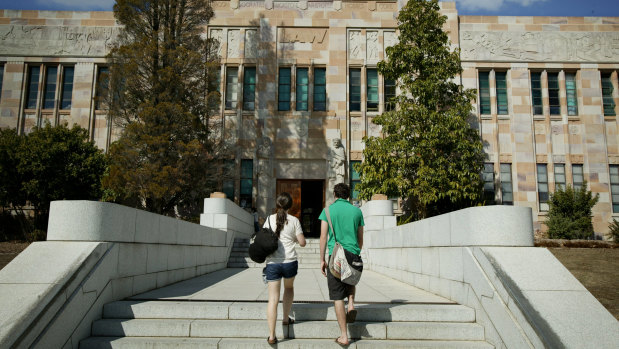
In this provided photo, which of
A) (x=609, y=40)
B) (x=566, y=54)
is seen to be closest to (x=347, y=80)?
(x=566, y=54)

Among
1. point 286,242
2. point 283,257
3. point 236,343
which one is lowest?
point 236,343

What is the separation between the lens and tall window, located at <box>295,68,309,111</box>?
884 inches

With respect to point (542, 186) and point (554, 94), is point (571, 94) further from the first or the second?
point (542, 186)

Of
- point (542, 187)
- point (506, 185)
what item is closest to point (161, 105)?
point (506, 185)

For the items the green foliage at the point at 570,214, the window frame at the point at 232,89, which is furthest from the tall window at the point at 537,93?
the window frame at the point at 232,89

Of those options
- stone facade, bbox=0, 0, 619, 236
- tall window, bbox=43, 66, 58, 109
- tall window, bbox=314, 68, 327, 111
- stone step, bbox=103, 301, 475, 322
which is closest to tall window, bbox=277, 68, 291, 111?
stone facade, bbox=0, 0, 619, 236

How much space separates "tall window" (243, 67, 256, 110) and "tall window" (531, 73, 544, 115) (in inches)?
585

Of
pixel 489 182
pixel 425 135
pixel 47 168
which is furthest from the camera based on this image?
pixel 489 182

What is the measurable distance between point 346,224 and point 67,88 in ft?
74.8

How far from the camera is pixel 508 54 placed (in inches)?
897

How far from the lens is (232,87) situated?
22.8 m

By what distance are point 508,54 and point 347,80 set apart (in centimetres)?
874

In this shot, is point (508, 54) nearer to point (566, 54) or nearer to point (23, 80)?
point (566, 54)

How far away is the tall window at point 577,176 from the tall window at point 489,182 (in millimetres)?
4177
